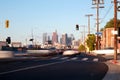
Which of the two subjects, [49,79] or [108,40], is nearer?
[49,79]

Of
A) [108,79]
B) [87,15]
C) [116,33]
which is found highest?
[87,15]

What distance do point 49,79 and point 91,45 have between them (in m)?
94.0

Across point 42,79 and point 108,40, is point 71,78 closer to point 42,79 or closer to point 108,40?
point 42,79

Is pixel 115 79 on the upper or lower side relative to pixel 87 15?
lower

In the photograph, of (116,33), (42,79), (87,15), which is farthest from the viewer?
(87,15)

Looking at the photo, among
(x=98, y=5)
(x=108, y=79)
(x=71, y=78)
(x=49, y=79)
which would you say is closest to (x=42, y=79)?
(x=49, y=79)

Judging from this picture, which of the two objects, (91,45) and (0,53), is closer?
(0,53)

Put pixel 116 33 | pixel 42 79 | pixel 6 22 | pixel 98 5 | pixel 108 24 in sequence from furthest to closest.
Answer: pixel 108 24, pixel 98 5, pixel 6 22, pixel 116 33, pixel 42 79

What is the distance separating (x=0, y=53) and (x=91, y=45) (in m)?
58.8

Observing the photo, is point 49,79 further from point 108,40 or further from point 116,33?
point 108,40

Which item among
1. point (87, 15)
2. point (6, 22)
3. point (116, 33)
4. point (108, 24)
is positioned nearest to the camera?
point (116, 33)

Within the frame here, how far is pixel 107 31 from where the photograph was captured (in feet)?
396

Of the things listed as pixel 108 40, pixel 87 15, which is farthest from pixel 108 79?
pixel 108 40

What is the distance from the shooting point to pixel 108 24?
174 m
